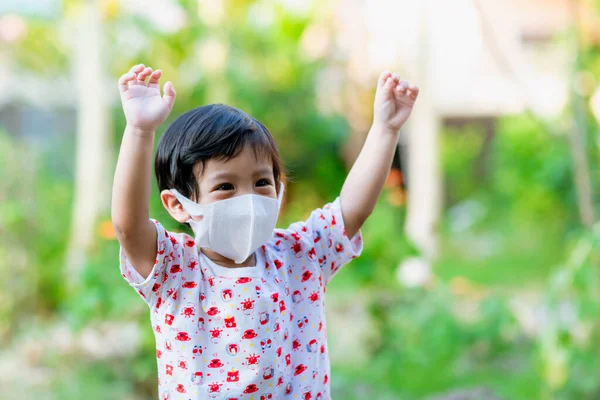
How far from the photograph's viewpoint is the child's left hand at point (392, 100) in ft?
4.95

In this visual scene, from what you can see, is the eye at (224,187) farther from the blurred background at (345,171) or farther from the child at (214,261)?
the blurred background at (345,171)

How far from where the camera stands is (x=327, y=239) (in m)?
1.49

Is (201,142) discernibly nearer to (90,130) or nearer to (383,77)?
(383,77)

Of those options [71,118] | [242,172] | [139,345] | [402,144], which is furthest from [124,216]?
[402,144]

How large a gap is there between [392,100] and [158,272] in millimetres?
555

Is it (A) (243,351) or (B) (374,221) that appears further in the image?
(B) (374,221)

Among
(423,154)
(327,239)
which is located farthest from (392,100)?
(423,154)

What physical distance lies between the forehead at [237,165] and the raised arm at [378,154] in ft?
0.70

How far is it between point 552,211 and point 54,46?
15.5 feet

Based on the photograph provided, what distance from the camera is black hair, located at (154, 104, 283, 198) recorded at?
134cm

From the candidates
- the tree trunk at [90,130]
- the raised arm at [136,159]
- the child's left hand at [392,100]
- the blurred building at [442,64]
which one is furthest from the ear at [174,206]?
the tree trunk at [90,130]

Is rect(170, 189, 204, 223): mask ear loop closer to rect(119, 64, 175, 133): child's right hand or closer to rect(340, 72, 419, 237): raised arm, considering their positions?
rect(119, 64, 175, 133): child's right hand

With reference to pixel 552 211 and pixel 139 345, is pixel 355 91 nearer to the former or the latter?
pixel 552 211

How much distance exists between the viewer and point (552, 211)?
6.59 m
